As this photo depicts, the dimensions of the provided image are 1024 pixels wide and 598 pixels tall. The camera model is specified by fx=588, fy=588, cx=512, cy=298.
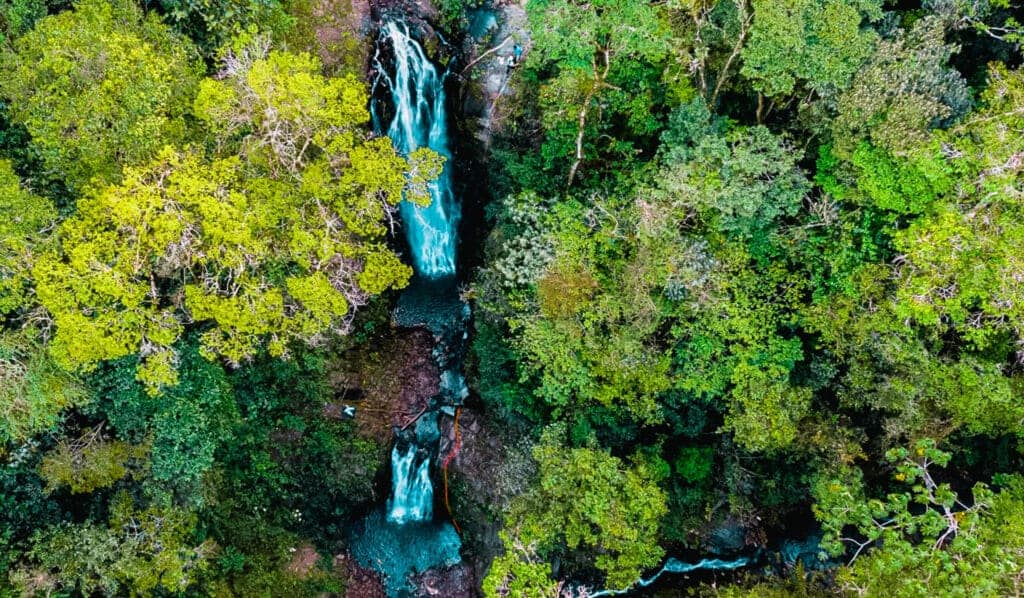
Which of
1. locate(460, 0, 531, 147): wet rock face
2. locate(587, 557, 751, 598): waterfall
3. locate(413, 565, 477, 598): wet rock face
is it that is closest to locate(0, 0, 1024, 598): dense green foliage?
locate(587, 557, 751, 598): waterfall

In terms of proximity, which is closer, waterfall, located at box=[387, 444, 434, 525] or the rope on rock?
the rope on rock

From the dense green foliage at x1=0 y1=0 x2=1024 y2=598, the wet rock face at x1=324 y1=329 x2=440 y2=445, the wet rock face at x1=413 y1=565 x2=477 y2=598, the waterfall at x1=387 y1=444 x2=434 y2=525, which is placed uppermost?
the dense green foliage at x1=0 y1=0 x2=1024 y2=598

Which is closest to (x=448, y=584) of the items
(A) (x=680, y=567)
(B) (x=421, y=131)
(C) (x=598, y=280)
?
(A) (x=680, y=567)

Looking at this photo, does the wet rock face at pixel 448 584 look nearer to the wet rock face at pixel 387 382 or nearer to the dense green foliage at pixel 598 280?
the dense green foliage at pixel 598 280

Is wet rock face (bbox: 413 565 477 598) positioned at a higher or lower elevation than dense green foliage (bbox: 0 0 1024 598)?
lower

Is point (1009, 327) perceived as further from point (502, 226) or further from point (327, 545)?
point (327, 545)

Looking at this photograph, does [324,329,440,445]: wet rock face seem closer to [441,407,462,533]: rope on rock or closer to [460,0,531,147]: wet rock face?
[441,407,462,533]: rope on rock
